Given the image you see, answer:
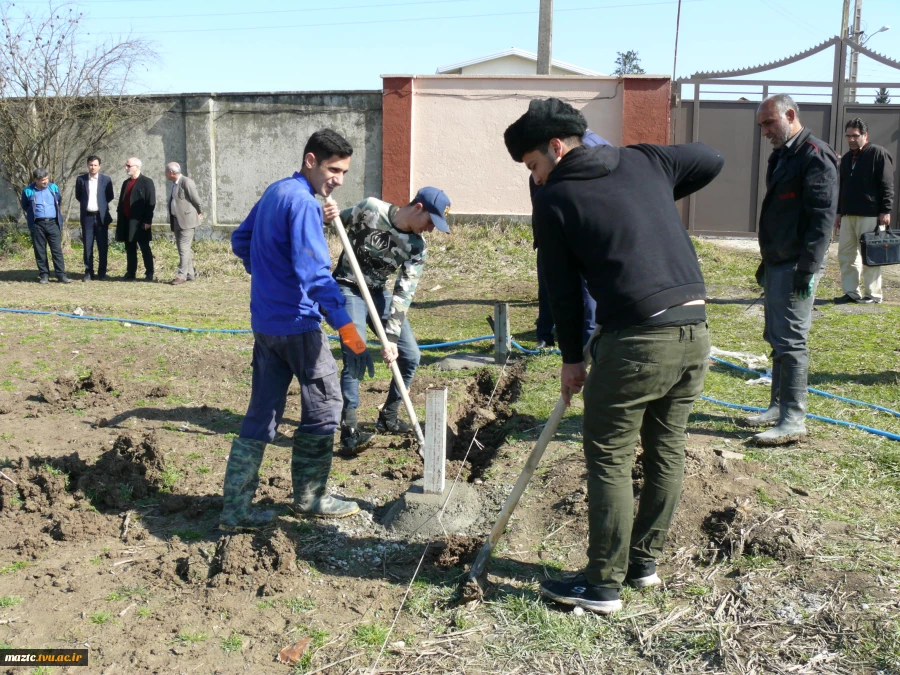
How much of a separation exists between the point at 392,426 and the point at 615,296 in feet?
10.1

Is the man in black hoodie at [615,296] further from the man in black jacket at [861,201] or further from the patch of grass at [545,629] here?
the man in black jacket at [861,201]

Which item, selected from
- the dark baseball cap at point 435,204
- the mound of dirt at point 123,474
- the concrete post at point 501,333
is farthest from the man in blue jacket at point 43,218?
the dark baseball cap at point 435,204

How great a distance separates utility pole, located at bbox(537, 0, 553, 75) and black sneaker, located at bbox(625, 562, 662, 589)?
12.5 meters

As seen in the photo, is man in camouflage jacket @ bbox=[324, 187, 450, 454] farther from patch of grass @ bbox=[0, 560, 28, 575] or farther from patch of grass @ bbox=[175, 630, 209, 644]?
patch of grass @ bbox=[175, 630, 209, 644]

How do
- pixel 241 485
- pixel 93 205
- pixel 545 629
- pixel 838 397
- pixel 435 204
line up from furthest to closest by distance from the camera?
pixel 93 205
pixel 838 397
pixel 435 204
pixel 241 485
pixel 545 629

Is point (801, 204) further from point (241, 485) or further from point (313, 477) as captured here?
point (241, 485)

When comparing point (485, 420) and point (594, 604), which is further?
point (485, 420)

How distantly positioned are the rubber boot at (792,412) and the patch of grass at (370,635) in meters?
2.86

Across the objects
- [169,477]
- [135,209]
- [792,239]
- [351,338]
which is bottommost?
[169,477]

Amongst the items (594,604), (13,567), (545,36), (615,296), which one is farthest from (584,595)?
(545,36)

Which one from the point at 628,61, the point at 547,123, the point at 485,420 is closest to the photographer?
the point at 547,123

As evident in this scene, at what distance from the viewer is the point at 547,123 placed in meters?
2.92

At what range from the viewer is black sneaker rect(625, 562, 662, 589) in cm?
340

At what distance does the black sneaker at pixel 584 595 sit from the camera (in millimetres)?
3180
